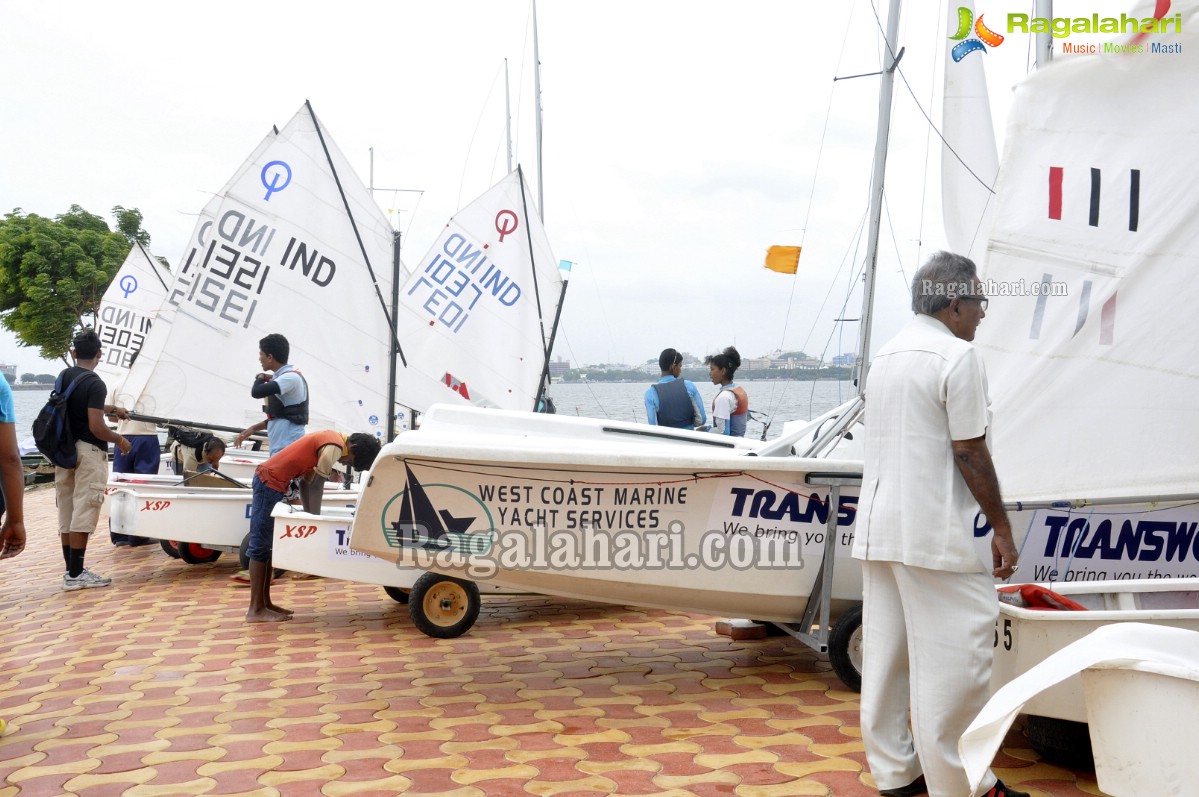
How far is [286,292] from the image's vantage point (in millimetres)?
9016

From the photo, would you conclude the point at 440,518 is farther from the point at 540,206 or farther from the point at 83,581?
the point at 540,206

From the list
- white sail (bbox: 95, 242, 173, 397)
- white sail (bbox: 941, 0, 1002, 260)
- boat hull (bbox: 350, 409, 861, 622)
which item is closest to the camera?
boat hull (bbox: 350, 409, 861, 622)

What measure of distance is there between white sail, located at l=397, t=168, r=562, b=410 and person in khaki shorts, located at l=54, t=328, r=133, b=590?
154 inches

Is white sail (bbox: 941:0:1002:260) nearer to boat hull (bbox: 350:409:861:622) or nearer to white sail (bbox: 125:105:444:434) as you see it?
boat hull (bbox: 350:409:861:622)

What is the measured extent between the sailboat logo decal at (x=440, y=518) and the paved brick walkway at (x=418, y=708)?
0.62m

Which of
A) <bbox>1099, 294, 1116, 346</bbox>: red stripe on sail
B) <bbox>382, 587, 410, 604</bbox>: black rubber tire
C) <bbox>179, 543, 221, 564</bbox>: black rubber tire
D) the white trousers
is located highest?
<bbox>1099, 294, 1116, 346</bbox>: red stripe on sail

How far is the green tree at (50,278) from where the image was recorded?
926 inches

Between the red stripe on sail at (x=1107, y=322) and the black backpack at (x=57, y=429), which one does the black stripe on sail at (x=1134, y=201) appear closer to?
the red stripe on sail at (x=1107, y=322)

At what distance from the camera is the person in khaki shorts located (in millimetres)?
6559

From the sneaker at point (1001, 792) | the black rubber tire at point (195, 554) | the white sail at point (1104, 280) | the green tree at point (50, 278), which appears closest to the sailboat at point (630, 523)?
the white sail at point (1104, 280)

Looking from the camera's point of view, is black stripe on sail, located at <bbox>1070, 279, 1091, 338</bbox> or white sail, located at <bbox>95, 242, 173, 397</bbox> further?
white sail, located at <bbox>95, 242, 173, 397</bbox>

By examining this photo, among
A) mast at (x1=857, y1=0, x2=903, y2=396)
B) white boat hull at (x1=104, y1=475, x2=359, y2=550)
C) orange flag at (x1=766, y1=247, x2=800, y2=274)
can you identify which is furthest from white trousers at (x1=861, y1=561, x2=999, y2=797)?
orange flag at (x1=766, y1=247, x2=800, y2=274)

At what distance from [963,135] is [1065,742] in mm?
6161

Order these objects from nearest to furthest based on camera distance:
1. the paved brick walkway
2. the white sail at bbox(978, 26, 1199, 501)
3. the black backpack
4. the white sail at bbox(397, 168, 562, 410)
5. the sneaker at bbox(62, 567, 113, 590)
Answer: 1. the paved brick walkway
2. the white sail at bbox(978, 26, 1199, 501)
3. the black backpack
4. the sneaker at bbox(62, 567, 113, 590)
5. the white sail at bbox(397, 168, 562, 410)
